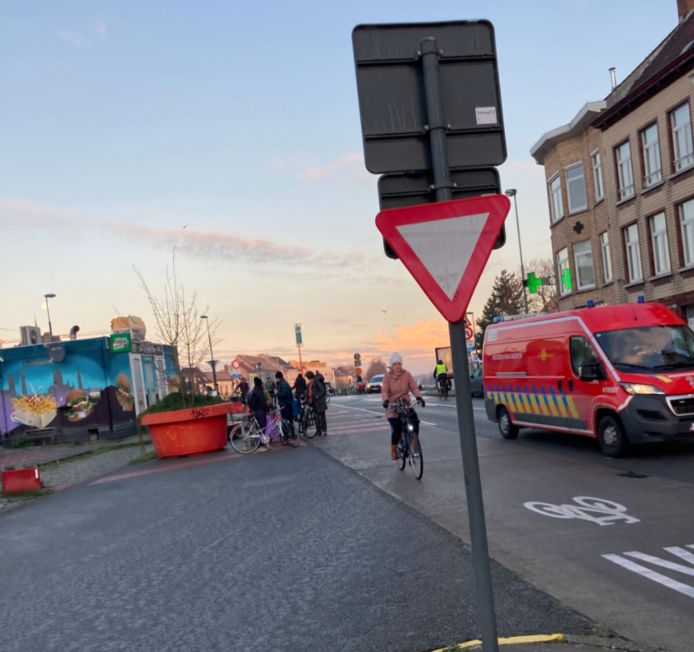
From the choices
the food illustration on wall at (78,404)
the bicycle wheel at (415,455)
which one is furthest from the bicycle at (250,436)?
the food illustration on wall at (78,404)

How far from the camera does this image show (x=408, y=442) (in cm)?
1155

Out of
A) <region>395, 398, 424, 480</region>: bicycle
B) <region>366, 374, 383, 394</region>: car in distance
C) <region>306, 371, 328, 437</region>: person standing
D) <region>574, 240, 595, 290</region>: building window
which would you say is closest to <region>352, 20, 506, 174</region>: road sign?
<region>395, 398, 424, 480</region>: bicycle

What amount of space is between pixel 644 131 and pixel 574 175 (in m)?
6.43

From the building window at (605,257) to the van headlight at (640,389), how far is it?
74.6 ft

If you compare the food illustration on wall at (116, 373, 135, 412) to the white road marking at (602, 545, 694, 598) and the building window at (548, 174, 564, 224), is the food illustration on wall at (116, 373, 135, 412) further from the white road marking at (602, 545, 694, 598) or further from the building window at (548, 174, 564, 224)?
the white road marking at (602, 545, 694, 598)

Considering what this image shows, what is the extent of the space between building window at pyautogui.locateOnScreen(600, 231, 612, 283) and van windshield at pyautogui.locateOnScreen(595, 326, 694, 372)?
21401 millimetres

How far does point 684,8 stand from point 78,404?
28245 millimetres

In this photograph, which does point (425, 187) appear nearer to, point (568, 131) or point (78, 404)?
point (78, 404)

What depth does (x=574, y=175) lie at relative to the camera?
116ft

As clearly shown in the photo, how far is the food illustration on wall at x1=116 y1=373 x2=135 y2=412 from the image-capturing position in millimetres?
29547

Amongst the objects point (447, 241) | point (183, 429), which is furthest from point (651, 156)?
point (447, 241)

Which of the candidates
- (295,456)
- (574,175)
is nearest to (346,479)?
(295,456)

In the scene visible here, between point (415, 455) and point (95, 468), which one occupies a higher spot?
point (415, 455)

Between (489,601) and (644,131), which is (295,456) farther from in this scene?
(644,131)
